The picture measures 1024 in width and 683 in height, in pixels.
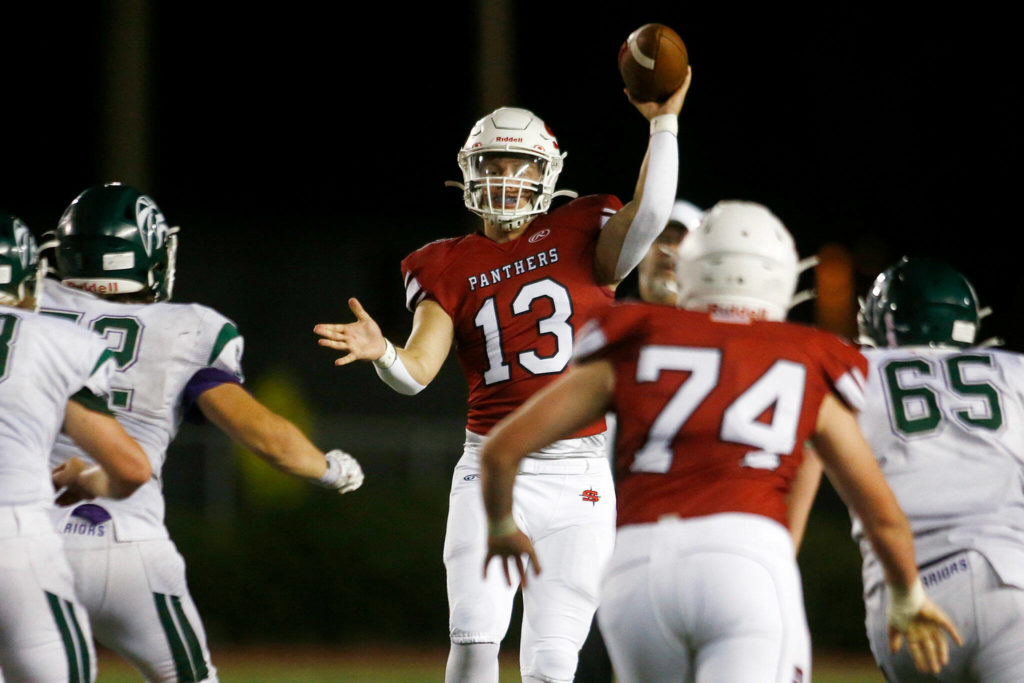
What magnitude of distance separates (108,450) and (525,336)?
1.64 m

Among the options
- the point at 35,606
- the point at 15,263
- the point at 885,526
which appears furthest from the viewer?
the point at 15,263

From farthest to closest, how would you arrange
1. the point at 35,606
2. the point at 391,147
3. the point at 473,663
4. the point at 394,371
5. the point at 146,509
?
the point at 391,147
the point at 394,371
the point at 473,663
the point at 146,509
the point at 35,606

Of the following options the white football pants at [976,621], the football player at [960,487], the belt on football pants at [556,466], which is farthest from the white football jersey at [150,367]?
the white football pants at [976,621]

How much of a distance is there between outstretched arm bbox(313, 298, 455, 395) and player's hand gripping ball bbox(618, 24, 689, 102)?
107 cm

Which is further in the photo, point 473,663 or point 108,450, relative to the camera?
point 473,663

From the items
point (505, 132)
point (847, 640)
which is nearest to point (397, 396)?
point (847, 640)

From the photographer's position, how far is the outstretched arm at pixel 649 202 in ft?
15.3

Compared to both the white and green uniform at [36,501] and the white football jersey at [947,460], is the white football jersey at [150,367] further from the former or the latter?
the white football jersey at [947,460]

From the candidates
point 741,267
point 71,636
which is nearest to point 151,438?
point 71,636

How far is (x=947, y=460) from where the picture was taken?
12.9 feet

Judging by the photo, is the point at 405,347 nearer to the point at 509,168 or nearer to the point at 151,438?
the point at 509,168

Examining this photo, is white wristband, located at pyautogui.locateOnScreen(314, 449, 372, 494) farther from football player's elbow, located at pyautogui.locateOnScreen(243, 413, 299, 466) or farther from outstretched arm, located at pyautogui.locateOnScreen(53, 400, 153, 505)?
outstretched arm, located at pyautogui.locateOnScreen(53, 400, 153, 505)

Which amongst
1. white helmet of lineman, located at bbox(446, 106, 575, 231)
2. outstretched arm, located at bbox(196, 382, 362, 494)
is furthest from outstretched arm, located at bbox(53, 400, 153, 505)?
white helmet of lineman, located at bbox(446, 106, 575, 231)

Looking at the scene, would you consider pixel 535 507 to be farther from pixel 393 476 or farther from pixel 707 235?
pixel 393 476
